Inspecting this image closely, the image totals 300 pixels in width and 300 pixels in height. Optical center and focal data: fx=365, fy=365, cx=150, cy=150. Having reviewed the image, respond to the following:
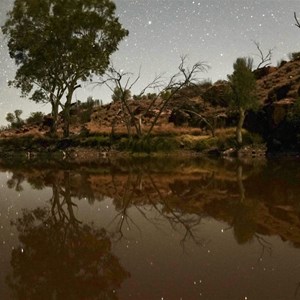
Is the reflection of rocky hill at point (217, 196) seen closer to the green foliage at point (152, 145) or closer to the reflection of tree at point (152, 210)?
the reflection of tree at point (152, 210)

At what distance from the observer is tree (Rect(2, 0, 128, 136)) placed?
3375 centimetres

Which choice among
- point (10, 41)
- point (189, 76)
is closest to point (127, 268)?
point (189, 76)

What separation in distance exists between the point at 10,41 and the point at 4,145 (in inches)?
405

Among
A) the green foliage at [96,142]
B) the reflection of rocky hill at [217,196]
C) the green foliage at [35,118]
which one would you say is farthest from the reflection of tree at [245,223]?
the green foliage at [35,118]

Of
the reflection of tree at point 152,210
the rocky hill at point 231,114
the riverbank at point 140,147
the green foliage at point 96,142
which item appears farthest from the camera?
the green foliage at point 96,142

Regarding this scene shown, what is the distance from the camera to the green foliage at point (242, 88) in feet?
99.1

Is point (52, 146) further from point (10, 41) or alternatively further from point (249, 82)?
point (249, 82)

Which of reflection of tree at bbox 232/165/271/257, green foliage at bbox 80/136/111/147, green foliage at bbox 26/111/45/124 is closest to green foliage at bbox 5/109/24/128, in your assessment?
green foliage at bbox 26/111/45/124

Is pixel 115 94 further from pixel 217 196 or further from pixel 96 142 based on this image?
pixel 217 196

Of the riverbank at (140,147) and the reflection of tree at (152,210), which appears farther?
the riverbank at (140,147)

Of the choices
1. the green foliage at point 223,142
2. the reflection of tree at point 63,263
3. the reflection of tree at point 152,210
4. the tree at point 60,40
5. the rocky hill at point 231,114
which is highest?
the tree at point 60,40

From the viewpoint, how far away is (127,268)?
4215 millimetres

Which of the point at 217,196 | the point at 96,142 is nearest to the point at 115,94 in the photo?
the point at 96,142

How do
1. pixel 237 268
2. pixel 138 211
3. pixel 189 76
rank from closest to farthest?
1. pixel 237 268
2. pixel 138 211
3. pixel 189 76
